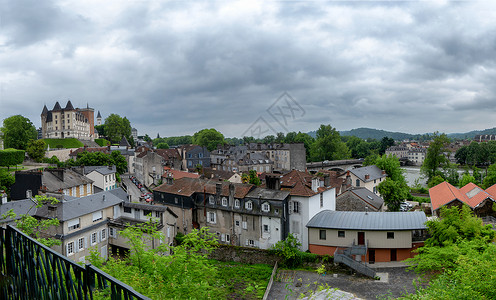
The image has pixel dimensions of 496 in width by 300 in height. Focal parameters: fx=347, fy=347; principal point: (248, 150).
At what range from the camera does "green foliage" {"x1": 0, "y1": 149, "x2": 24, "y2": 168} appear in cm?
5222

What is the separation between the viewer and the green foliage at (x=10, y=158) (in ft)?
171

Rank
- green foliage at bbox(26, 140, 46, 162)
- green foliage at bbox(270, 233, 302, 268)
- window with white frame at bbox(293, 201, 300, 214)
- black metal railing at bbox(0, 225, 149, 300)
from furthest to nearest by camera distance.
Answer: green foliage at bbox(26, 140, 46, 162)
window with white frame at bbox(293, 201, 300, 214)
green foliage at bbox(270, 233, 302, 268)
black metal railing at bbox(0, 225, 149, 300)

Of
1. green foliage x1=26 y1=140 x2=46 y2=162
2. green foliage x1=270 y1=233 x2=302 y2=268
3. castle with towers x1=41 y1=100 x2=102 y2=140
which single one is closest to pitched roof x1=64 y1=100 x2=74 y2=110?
castle with towers x1=41 y1=100 x2=102 y2=140

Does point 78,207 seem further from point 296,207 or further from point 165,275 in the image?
point 165,275

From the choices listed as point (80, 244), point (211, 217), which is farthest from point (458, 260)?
point (80, 244)

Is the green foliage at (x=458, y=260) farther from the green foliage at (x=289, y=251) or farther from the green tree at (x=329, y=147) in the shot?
the green tree at (x=329, y=147)

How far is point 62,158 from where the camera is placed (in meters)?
72.8

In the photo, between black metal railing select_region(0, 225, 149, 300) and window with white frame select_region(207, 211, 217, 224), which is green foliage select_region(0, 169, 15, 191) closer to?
window with white frame select_region(207, 211, 217, 224)

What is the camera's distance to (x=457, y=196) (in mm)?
34938

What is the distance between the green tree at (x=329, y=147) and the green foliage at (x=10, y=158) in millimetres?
73873

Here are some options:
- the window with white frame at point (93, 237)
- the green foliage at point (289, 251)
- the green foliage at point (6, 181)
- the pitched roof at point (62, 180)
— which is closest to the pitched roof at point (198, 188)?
the green foliage at point (289, 251)

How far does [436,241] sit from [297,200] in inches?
427

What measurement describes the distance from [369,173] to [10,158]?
182 ft

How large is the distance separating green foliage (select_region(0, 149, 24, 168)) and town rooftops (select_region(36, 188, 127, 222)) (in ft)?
111
